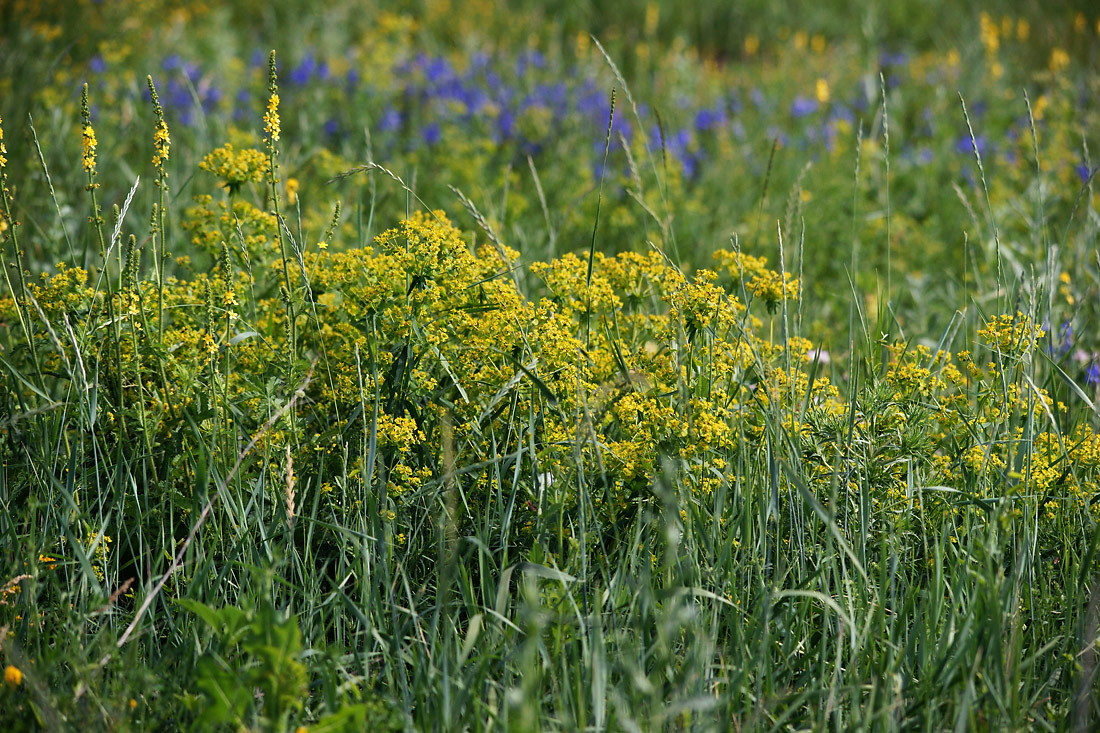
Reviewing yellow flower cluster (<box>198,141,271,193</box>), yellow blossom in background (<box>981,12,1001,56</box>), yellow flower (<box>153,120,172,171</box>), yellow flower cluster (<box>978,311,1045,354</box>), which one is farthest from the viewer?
yellow blossom in background (<box>981,12,1001,56</box>)

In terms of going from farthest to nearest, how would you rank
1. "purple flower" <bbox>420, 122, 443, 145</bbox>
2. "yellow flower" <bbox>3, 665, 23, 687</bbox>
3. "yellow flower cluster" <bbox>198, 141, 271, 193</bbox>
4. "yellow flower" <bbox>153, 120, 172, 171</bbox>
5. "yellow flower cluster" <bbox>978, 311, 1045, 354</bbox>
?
1. "purple flower" <bbox>420, 122, 443, 145</bbox>
2. "yellow flower cluster" <bbox>198, 141, 271, 193</bbox>
3. "yellow flower cluster" <bbox>978, 311, 1045, 354</bbox>
4. "yellow flower" <bbox>153, 120, 172, 171</bbox>
5. "yellow flower" <bbox>3, 665, 23, 687</bbox>

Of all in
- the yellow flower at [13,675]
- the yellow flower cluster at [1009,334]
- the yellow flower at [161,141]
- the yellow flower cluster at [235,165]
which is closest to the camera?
the yellow flower at [13,675]

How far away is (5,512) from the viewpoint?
173 centimetres

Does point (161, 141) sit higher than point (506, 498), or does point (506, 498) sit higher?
point (161, 141)

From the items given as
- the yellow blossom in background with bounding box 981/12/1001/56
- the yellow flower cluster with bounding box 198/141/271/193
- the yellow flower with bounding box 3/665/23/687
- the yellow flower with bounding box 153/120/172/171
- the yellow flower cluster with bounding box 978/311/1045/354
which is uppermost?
the yellow blossom in background with bounding box 981/12/1001/56

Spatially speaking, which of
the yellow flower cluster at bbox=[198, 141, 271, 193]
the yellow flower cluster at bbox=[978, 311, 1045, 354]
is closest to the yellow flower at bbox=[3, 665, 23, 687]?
the yellow flower cluster at bbox=[198, 141, 271, 193]

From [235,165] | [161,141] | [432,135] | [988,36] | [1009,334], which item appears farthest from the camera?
[988,36]

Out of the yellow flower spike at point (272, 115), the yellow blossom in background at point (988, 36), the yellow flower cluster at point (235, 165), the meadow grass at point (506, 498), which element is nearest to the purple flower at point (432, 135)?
the meadow grass at point (506, 498)

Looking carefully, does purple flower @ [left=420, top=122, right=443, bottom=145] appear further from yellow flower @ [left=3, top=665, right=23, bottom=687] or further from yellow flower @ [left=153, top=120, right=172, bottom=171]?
yellow flower @ [left=3, top=665, right=23, bottom=687]

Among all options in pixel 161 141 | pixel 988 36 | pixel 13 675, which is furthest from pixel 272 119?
pixel 988 36

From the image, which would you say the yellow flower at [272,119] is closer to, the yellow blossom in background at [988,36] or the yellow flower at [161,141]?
the yellow flower at [161,141]

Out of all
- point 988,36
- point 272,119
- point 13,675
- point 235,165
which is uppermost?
point 988,36

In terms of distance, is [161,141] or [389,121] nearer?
[161,141]

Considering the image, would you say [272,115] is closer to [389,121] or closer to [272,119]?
[272,119]
